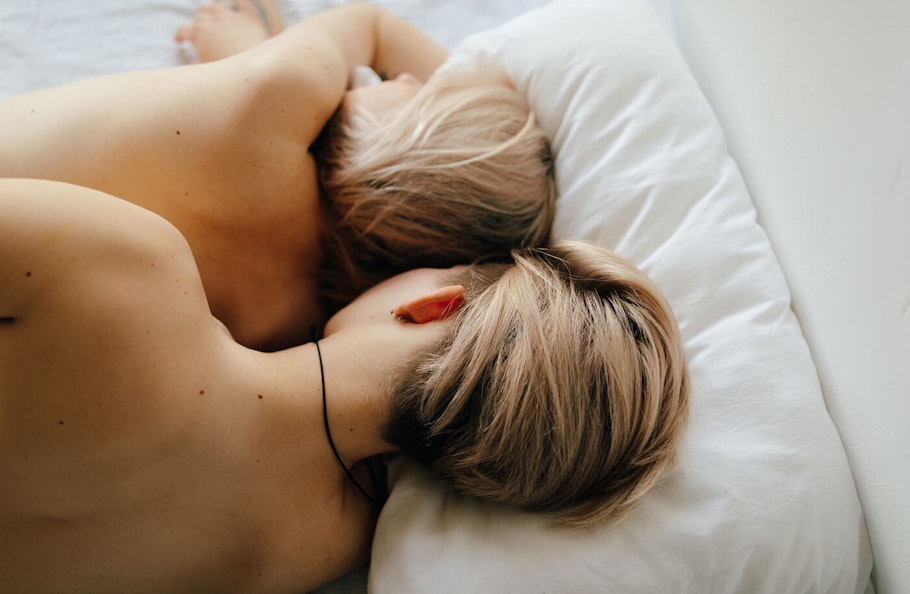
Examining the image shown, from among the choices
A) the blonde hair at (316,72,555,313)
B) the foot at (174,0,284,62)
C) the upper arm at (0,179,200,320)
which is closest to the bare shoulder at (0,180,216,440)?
the upper arm at (0,179,200,320)

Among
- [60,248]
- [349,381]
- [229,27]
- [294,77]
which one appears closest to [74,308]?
[60,248]

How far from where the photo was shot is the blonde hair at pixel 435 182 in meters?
0.96

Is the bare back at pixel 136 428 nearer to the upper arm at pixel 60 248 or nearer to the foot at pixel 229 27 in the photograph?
the upper arm at pixel 60 248

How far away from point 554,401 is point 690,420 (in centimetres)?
18

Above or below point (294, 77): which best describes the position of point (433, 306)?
below

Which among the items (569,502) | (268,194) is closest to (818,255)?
(569,502)

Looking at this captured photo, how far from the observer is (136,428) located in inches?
25.8

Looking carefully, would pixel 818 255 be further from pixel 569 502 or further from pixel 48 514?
pixel 48 514

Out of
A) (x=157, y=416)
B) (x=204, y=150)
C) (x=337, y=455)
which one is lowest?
(x=337, y=455)

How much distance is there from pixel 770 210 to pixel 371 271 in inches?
21.5

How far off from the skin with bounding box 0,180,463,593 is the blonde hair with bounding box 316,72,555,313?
11 centimetres

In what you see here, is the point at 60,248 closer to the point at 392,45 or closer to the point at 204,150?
the point at 204,150

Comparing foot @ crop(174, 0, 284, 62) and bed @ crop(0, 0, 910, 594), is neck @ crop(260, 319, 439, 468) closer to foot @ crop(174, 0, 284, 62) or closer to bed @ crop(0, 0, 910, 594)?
bed @ crop(0, 0, 910, 594)

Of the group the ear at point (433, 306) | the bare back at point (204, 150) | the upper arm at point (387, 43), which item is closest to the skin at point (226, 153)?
the bare back at point (204, 150)
